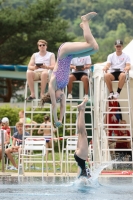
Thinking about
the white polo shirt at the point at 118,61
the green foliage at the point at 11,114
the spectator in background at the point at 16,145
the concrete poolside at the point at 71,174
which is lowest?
the concrete poolside at the point at 71,174

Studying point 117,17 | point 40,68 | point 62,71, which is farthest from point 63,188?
point 117,17

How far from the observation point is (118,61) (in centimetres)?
1853

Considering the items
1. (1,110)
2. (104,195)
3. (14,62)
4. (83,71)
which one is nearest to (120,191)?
(104,195)

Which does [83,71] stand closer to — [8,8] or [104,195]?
[104,195]

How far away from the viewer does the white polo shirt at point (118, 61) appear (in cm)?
1847

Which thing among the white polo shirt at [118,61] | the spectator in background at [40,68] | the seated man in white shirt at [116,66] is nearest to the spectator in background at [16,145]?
the spectator in background at [40,68]

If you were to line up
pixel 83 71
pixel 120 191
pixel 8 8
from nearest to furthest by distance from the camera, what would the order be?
1. pixel 120 191
2. pixel 83 71
3. pixel 8 8

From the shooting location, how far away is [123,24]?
165125 millimetres

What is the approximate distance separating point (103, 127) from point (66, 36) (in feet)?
91.1

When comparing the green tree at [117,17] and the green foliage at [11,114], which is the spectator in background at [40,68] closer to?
the green foliage at [11,114]

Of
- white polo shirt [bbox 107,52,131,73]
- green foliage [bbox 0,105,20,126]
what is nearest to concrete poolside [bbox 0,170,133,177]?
white polo shirt [bbox 107,52,131,73]

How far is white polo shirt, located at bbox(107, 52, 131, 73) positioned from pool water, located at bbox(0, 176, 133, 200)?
3254mm

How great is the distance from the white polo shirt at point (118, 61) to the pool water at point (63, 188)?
128 inches

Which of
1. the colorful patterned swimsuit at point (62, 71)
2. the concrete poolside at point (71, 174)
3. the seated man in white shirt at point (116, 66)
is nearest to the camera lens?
the colorful patterned swimsuit at point (62, 71)
